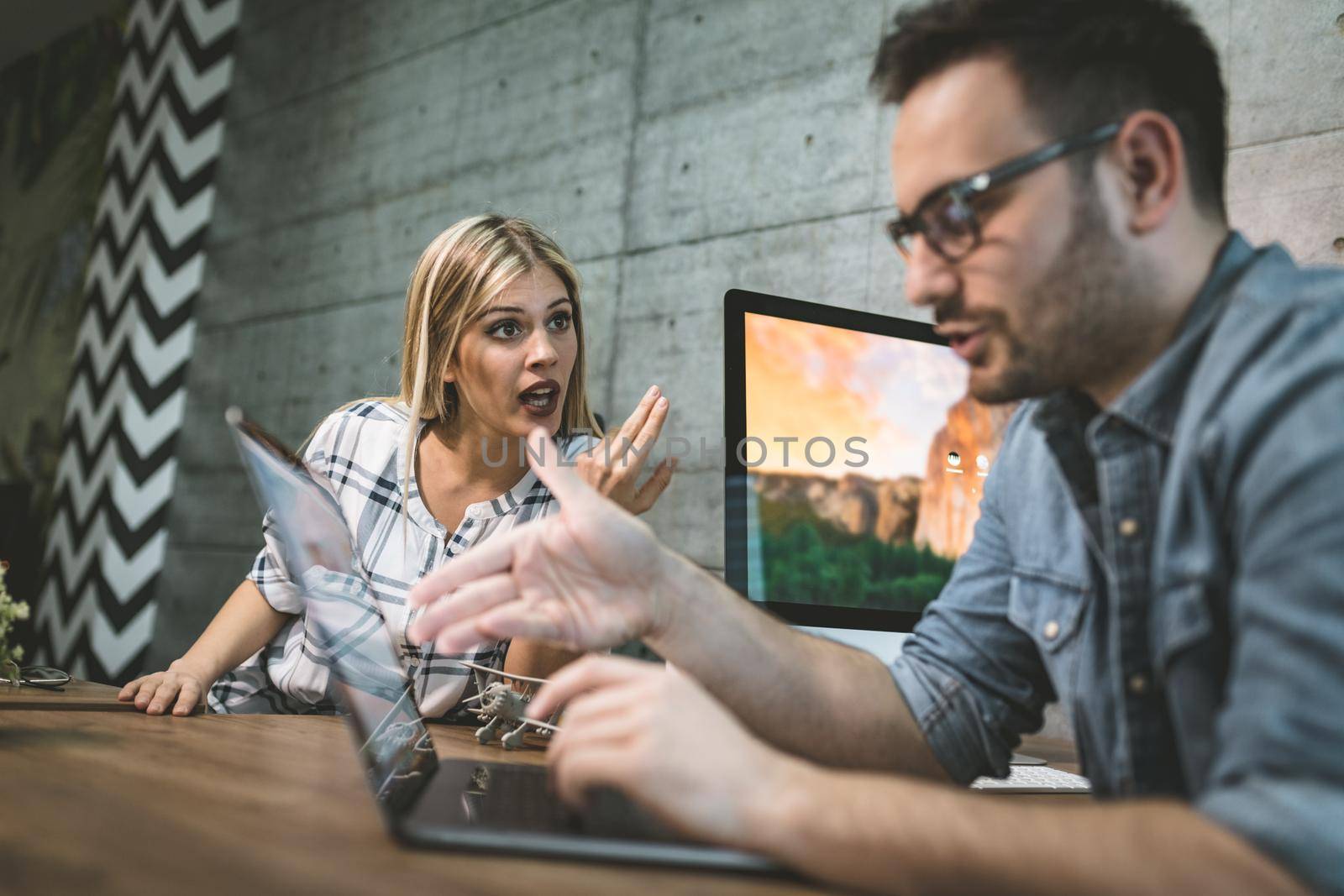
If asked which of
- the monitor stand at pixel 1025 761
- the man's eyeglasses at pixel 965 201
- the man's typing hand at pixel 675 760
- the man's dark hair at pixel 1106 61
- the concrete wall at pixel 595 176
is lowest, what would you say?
the monitor stand at pixel 1025 761

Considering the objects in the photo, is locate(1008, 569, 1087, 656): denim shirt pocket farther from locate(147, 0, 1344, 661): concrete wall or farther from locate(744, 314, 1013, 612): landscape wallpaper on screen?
locate(147, 0, 1344, 661): concrete wall

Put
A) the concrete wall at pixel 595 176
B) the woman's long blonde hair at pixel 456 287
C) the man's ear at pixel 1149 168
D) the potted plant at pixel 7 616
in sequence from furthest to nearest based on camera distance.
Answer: the woman's long blonde hair at pixel 456 287 < the concrete wall at pixel 595 176 < the potted plant at pixel 7 616 < the man's ear at pixel 1149 168

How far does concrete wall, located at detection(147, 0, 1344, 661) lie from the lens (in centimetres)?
178

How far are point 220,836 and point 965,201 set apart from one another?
26.9 inches

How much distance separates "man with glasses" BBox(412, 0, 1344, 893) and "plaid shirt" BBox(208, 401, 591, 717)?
82 centimetres

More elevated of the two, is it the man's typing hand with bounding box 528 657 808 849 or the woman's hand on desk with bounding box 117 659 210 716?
the man's typing hand with bounding box 528 657 808 849

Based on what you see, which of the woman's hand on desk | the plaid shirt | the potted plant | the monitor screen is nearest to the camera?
the potted plant

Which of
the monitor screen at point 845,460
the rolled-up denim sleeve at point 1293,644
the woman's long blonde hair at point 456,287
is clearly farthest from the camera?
the woman's long blonde hair at point 456,287

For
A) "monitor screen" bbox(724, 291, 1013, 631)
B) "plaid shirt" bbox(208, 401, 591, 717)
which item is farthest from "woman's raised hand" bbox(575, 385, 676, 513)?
"monitor screen" bbox(724, 291, 1013, 631)

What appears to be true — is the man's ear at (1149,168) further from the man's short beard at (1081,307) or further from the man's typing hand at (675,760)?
the man's typing hand at (675,760)

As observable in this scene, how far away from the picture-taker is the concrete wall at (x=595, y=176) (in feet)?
5.85

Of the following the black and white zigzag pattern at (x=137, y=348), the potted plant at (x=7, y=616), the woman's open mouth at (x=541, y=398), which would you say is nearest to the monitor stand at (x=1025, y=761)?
the woman's open mouth at (x=541, y=398)

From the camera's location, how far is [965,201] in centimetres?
77

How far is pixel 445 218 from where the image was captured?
343 centimetres
